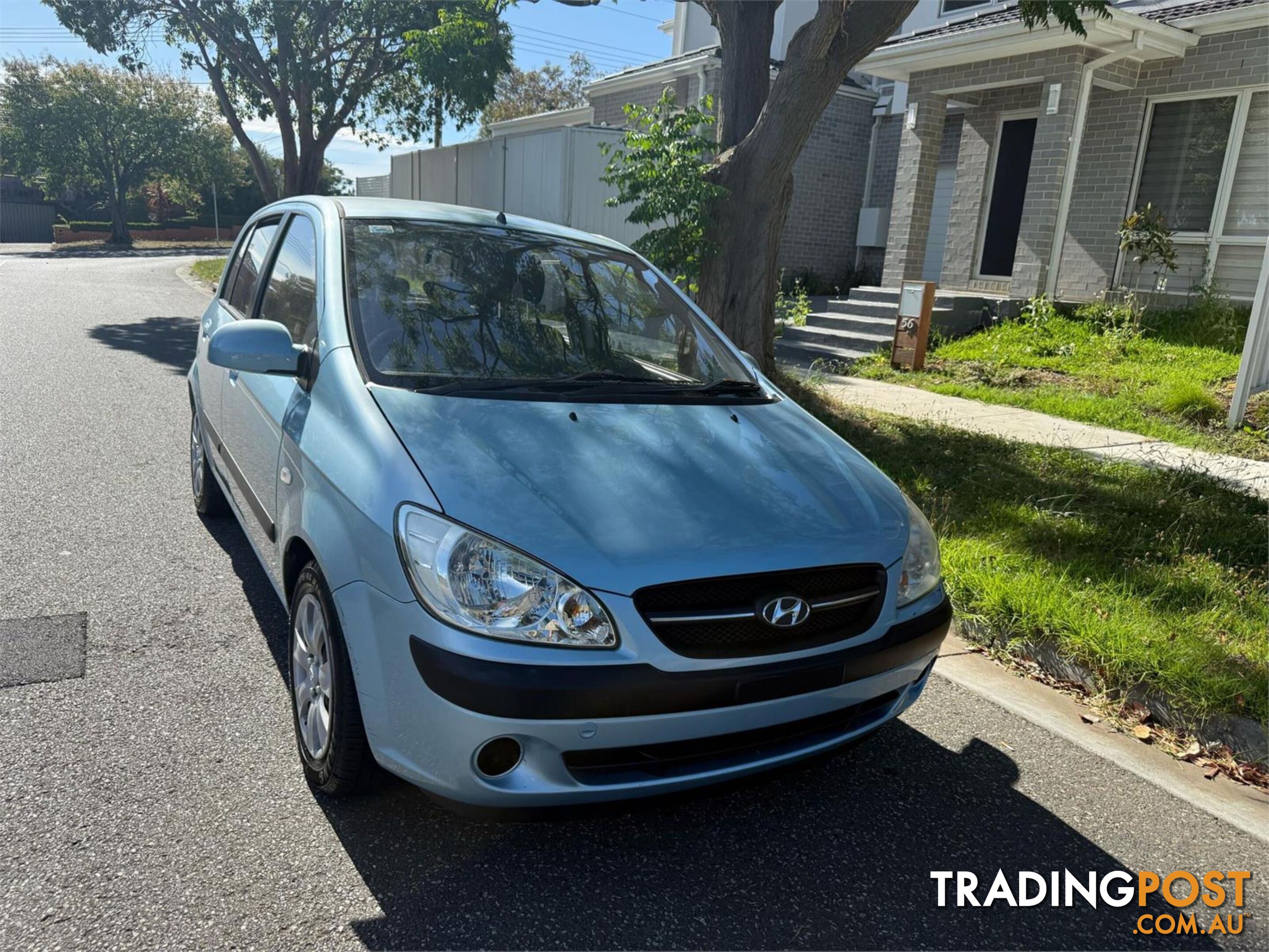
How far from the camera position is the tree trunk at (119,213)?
46.3 m

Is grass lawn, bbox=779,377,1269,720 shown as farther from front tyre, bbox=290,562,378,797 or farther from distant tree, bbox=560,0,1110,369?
front tyre, bbox=290,562,378,797

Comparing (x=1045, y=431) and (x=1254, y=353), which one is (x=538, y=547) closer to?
(x=1045, y=431)

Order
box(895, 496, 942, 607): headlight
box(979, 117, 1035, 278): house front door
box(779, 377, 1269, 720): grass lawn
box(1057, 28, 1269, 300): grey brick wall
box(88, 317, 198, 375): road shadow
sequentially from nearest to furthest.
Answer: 1. box(895, 496, 942, 607): headlight
2. box(779, 377, 1269, 720): grass lawn
3. box(88, 317, 198, 375): road shadow
4. box(1057, 28, 1269, 300): grey brick wall
5. box(979, 117, 1035, 278): house front door

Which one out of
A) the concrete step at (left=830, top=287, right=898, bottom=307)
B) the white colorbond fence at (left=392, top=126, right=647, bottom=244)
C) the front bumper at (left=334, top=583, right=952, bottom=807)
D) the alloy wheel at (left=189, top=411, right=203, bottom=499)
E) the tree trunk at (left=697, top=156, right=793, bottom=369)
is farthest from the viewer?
the white colorbond fence at (left=392, top=126, right=647, bottom=244)

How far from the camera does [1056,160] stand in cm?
1248

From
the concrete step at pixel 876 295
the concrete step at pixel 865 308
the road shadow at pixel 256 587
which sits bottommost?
the road shadow at pixel 256 587

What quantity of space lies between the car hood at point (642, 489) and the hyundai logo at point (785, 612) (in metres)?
0.09

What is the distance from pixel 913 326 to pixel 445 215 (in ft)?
26.4

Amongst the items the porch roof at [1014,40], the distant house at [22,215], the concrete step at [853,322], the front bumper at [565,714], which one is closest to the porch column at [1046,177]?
the porch roof at [1014,40]

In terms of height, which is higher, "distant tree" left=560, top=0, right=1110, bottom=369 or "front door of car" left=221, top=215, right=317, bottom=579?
"distant tree" left=560, top=0, right=1110, bottom=369

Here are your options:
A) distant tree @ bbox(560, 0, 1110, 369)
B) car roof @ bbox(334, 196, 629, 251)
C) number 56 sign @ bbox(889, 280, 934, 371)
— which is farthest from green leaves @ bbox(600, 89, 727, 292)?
car roof @ bbox(334, 196, 629, 251)

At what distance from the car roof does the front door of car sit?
21 centimetres

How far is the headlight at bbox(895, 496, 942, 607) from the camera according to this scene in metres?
2.79

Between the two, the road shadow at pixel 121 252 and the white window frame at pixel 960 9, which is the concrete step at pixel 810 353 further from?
the road shadow at pixel 121 252
